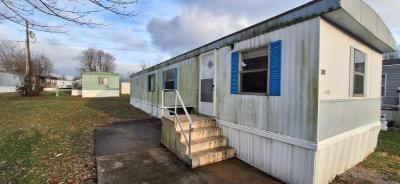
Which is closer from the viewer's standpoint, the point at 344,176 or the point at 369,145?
the point at 344,176

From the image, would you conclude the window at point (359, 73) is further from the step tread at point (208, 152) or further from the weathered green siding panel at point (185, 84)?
the weathered green siding panel at point (185, 84)

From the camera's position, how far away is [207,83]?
657 cm

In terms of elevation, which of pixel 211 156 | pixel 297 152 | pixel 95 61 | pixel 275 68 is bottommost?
pixel 211 156

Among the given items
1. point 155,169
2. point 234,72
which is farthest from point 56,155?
point 234,72

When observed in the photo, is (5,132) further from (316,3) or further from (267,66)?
(316,3)

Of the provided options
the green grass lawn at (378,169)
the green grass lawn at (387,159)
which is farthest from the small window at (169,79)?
the green grass lawn at (387,159)

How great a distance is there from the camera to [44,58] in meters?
46.0

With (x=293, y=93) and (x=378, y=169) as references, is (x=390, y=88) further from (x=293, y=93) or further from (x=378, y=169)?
(x=293, y=93)

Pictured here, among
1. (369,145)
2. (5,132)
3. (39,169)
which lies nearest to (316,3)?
(369,145)

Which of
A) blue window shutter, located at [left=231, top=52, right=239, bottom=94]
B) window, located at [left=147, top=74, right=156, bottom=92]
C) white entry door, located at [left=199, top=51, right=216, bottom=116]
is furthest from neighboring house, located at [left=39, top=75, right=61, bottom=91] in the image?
blue window shutter, located at [left=231, top=52, right=239, bottom=94]

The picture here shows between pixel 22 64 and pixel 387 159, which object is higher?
pixel 22 64

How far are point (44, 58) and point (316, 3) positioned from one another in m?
54.7

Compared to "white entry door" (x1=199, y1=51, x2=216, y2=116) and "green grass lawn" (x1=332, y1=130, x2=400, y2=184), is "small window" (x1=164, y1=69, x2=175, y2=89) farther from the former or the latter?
"green grass lawn" (x1=332, y1=130, x2=400, y2=184)

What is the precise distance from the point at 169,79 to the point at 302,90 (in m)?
6.79
